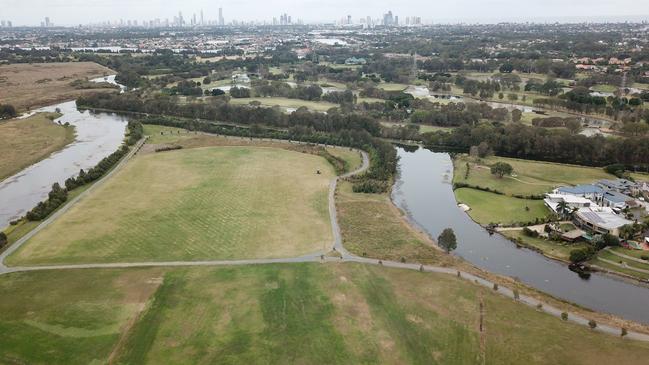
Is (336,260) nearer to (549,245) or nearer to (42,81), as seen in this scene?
(549,245)

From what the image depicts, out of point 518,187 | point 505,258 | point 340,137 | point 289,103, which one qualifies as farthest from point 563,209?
point 289,103

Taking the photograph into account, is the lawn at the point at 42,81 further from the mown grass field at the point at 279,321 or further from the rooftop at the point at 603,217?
the rooftop at the point at 603,217

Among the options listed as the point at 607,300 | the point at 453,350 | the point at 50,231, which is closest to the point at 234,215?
the point at 50,231

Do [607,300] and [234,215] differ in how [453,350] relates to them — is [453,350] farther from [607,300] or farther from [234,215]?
[234,215]

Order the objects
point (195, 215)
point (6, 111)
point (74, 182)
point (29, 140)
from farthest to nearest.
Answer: point (6, 111) → point (29, 140) → point (74, 182) → point (195, 215)

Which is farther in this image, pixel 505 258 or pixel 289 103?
pixel 289 103

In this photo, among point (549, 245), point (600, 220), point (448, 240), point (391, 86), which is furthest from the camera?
point (391, 86)

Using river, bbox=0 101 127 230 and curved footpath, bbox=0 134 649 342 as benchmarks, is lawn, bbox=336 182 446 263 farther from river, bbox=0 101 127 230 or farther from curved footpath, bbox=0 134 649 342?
river, bbox=0 101 127 230
